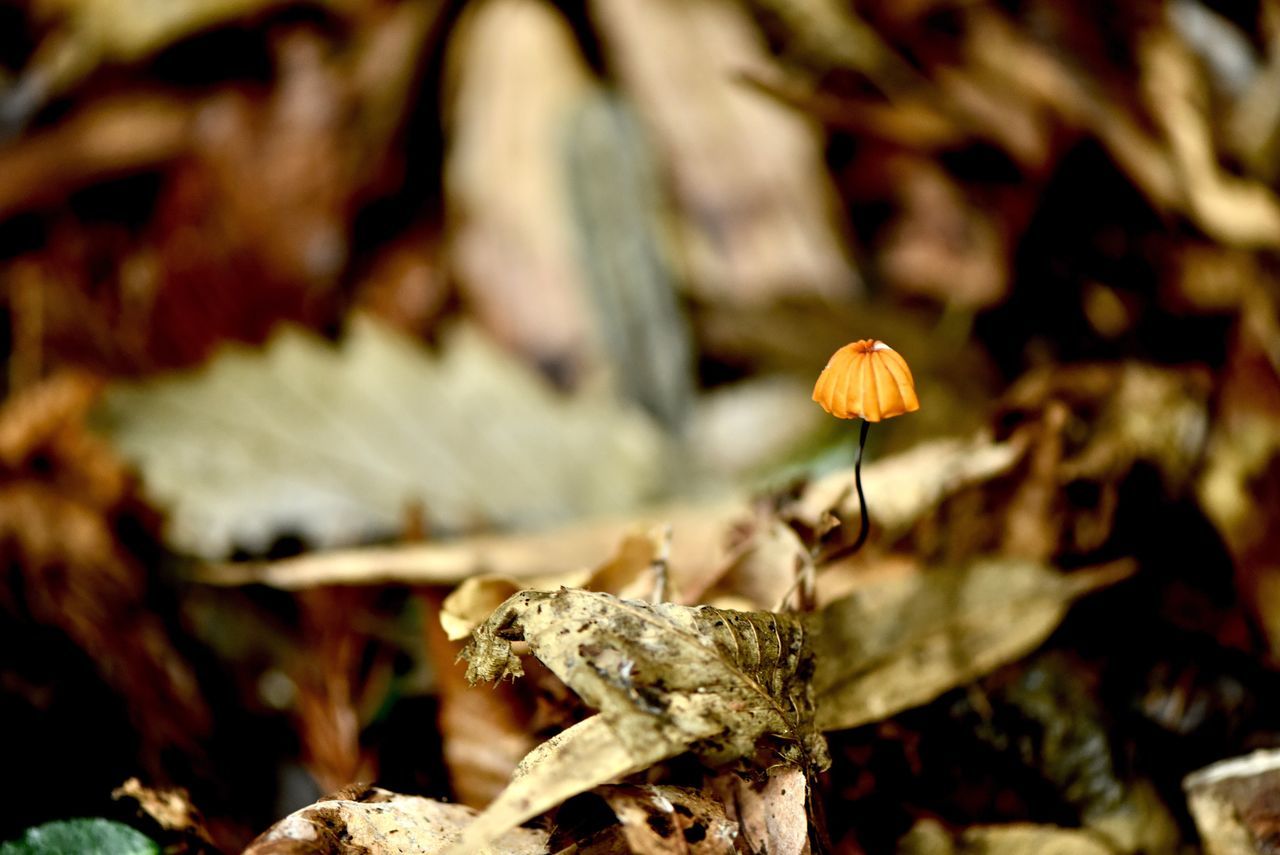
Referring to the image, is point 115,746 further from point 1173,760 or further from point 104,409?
point 1173,760

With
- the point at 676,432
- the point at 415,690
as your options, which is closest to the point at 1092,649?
the point at 415,690

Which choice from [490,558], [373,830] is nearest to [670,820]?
[373,830]

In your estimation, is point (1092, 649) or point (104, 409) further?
point (104, 409)

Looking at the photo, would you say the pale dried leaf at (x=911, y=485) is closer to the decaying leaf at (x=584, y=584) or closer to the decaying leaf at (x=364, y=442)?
the decaying leaf at (x=584, y=584)

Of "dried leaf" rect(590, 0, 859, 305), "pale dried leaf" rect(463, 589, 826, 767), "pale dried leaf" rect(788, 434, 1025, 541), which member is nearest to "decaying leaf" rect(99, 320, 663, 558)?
"dried leaf" rect(590, 0, 859, 305)

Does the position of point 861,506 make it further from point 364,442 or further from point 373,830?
point 364,442
